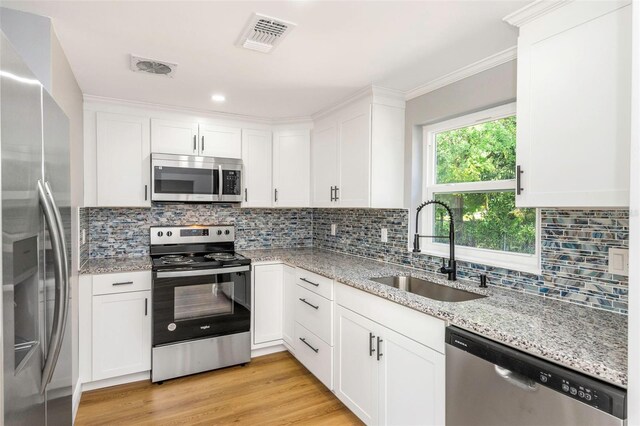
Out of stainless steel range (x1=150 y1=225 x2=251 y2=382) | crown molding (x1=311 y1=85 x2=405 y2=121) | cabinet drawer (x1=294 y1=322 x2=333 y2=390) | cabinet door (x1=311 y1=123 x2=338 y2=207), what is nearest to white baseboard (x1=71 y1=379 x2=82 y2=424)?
stainless steel range (x1=150 y1=225 x2=251 y2=382)

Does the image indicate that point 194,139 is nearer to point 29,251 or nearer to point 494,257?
point 29,251

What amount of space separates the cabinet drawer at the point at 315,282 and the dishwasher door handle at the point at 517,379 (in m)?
1.31

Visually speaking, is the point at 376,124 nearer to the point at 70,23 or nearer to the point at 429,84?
the point at 429,84

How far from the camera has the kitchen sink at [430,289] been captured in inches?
82.5

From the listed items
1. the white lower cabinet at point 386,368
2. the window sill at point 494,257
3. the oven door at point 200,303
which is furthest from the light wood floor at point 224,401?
the window sill at point 494,257

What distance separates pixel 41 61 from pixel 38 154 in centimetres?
94

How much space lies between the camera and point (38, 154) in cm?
112

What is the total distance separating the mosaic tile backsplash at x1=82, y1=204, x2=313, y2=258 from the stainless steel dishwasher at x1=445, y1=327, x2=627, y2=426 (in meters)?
2.63

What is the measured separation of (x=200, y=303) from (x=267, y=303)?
2.00ft

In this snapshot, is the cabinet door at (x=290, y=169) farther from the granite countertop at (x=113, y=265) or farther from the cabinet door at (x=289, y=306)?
the granite countertop at (x=113, y=265)

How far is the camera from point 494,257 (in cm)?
221

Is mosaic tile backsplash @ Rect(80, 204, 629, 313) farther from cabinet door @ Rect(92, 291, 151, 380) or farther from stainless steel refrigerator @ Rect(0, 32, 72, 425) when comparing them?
stainless steel refrigerator @ Rect(0, 32, 72, 425)

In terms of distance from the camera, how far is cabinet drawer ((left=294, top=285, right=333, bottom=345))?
8.43 ft

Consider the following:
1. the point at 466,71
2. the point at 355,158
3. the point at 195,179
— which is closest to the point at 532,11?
the point at 466,71
